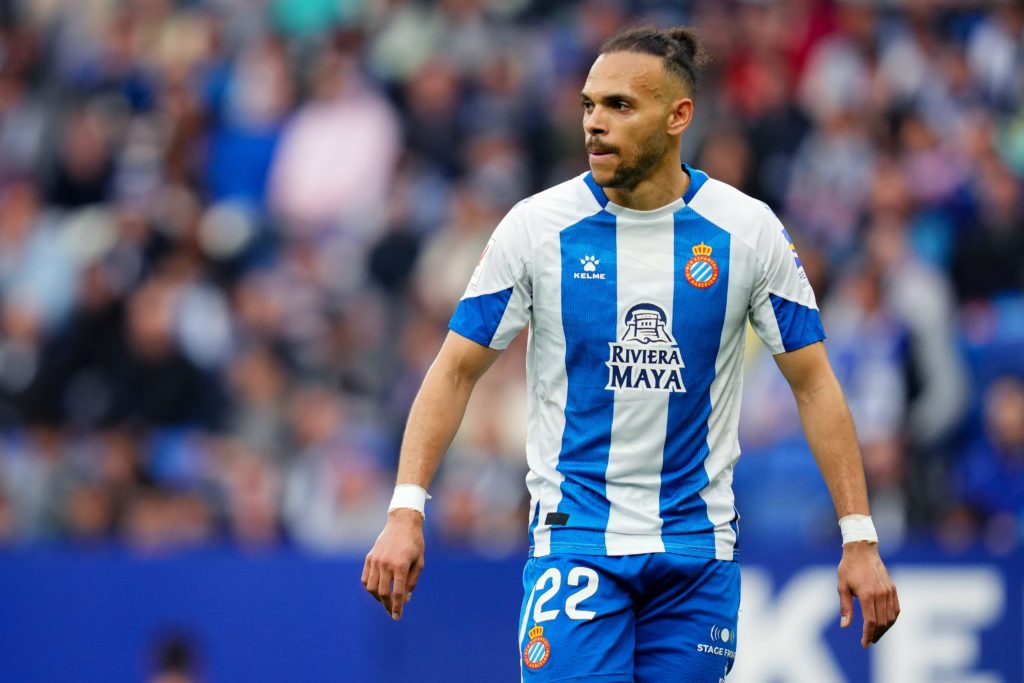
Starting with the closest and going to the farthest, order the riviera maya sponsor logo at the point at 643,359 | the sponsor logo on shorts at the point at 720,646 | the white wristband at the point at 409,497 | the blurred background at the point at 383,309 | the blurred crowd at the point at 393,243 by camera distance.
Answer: the white wristband at the point at 409,497 → the sponsor logo on shorts at the point at 720,646 → the riviera maya sponsor logo at the point at 643,359 → the blurred background at the point at 383,309 → the blurred crowd at the point at 393,243

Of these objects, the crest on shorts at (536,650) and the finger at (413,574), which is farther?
the crest on shorts at (536,650)

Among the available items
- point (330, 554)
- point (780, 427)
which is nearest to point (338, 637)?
point (330, 554)

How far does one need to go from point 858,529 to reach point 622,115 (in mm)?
1487

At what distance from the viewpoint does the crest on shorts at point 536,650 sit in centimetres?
492

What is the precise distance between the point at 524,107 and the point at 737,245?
7.79 m

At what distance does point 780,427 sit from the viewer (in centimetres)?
977

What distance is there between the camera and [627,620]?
16.3 ft

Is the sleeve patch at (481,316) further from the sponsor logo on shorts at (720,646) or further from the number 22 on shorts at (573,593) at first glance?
the sponsor logo on shorts at (720,646)

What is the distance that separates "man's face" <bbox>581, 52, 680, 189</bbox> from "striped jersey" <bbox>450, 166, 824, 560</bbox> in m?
0.18

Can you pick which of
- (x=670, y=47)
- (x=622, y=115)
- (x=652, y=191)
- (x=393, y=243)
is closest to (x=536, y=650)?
(x=652, y=191)

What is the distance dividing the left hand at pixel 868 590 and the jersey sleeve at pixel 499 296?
127 centimetres

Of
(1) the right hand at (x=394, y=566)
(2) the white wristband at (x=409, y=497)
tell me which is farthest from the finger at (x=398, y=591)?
(2) the white wristband at (x=409, y=497)

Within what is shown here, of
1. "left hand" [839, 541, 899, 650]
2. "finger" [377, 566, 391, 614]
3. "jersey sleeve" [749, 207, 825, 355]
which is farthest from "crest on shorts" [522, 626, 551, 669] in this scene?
"jersey sleeve" [749, 207, 825, 355]

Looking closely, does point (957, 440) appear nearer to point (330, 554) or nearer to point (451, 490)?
point (451, 490)
